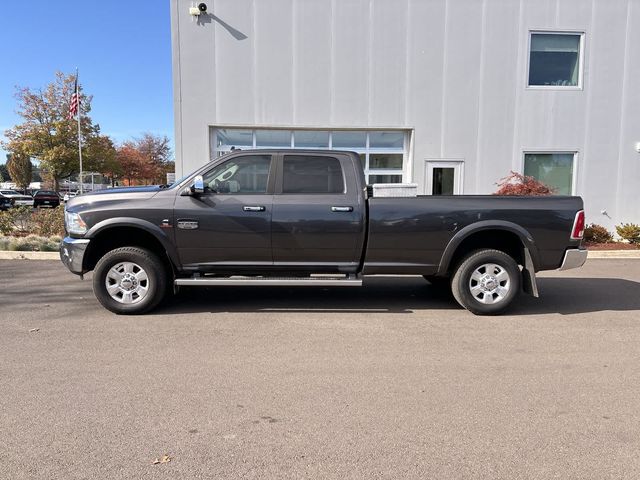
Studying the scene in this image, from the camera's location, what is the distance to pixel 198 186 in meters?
5.62

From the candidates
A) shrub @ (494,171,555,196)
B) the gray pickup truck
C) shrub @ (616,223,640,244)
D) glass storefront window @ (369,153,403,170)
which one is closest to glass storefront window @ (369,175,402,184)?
glass storefront window @ (369,153,403,170)

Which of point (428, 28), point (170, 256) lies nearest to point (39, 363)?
point (170, 256)

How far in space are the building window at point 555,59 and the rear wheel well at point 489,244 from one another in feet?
28.9

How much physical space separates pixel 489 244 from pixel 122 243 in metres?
4.77

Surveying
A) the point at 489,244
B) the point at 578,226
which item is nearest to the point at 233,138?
the point at 489,244

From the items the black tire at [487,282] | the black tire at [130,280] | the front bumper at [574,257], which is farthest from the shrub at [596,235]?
the black tire at [130,280]

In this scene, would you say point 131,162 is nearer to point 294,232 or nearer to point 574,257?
point 294,232

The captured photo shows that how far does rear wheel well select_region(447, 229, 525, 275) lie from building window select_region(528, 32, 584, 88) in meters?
8.80

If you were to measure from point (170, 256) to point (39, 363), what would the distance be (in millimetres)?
1960

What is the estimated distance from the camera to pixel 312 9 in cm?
1263

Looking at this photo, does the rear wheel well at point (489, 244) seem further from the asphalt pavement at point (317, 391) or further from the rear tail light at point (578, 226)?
the asphalt pavement at point (317, 391)

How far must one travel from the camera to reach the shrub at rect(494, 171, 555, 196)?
455 inches

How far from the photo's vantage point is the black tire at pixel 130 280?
5793 mm

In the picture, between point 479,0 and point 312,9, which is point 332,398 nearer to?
point 312,9
